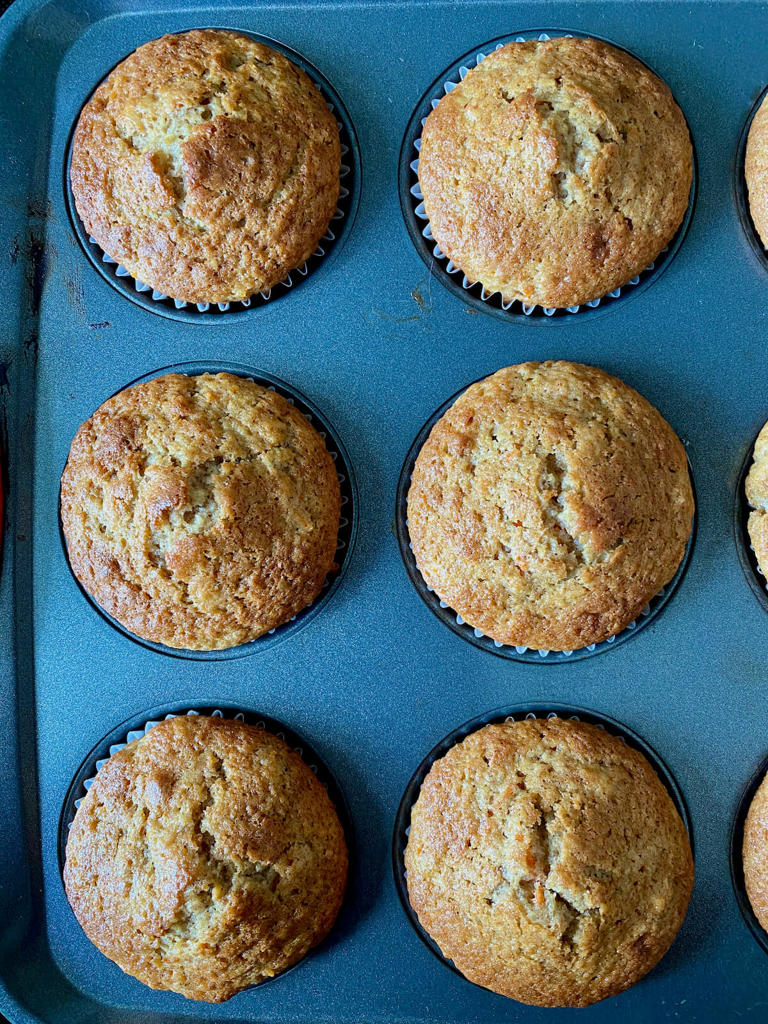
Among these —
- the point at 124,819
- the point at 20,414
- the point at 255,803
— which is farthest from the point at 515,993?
the point at 20,414

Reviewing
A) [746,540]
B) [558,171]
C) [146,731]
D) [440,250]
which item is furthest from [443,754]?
[558,171]

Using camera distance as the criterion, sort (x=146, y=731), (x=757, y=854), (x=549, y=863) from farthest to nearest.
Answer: (x=146, y=731), (x=757, y=854), (x=549, y=863)

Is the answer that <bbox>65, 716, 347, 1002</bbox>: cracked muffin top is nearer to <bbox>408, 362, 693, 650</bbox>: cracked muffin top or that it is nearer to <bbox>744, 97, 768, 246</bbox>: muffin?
<bbox>408, 362, 693, 650</bbox>: cracked muffin top

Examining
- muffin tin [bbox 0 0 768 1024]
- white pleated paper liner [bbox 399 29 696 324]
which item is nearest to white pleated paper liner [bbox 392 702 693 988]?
muffin tin [bbox 0 0 768 1024]

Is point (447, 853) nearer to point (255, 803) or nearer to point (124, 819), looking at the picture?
point (255, 803)

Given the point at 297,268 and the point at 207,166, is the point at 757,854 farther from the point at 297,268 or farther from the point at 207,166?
the point at 207,166

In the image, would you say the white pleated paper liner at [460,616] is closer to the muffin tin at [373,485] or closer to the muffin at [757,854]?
the muffin tin at [373,485]

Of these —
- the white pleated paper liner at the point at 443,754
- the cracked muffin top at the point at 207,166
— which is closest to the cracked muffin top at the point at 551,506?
the white pleated paper liner at the point at 443,754
